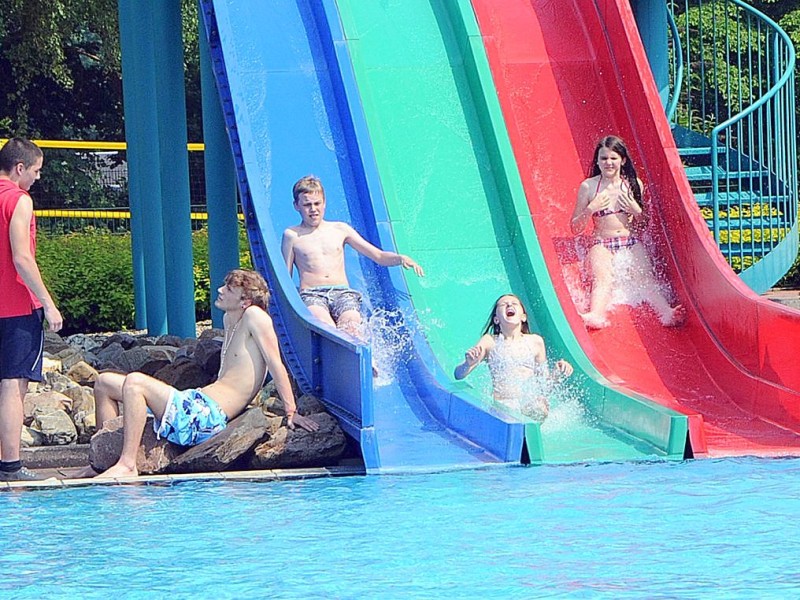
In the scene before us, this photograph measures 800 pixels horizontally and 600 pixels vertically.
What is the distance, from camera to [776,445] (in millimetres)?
6586

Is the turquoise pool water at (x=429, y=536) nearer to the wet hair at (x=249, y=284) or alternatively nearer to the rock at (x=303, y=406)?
the rock at (x=303, y=406)

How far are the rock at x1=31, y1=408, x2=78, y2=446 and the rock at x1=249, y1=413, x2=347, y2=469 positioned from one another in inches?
44.6

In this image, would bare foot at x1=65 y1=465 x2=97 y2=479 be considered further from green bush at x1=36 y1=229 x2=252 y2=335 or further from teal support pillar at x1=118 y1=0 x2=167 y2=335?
green bush at x1=36 y1=229 x2=252 y2=335

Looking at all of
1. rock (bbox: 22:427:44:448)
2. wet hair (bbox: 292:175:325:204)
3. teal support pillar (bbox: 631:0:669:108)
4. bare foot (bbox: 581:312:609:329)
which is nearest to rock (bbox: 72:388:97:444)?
rock (bbox: 22:427:44:448)

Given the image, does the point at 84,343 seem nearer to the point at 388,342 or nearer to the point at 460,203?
the point at 460,203

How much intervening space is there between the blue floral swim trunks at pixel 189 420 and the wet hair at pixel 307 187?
181 cm

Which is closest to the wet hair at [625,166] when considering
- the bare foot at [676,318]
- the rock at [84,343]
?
the bare foot at [676,318]

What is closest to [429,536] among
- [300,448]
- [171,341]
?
[300,448]

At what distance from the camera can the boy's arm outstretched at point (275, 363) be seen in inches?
254

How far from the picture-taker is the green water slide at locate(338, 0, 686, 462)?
6.80 metres

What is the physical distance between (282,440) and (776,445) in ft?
7.94

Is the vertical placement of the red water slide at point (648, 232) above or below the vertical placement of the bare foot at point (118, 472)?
above

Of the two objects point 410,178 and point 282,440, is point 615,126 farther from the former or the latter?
point 282,440

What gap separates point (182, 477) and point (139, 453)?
291 mm
